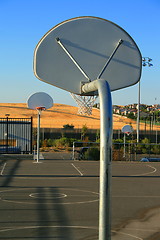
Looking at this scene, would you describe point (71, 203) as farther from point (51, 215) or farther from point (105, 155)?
point (105, 155)

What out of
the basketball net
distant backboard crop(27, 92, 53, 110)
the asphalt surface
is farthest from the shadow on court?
distant backboard crop(27, 92, 53, 110)

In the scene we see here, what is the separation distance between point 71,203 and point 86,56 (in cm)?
851

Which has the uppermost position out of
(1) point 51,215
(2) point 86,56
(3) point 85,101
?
(3) point 85,101

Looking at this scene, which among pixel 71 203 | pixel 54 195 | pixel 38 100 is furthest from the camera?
pixel 38 100

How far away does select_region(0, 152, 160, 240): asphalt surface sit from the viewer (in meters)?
11.4

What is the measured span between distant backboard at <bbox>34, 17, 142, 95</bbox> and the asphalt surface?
15.0ft

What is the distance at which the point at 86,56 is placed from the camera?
753cm

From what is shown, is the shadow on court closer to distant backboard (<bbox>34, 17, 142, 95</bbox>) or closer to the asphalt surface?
the asphalt surface

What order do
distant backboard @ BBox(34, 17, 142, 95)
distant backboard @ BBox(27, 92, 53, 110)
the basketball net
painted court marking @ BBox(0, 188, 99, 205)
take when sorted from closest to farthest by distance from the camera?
distant backboard @ BBox(34, 17, 142, 95), painted court marking @ BBox(0, 188, 99, 205), the basketball net, distant backboard @ BBox(27, 92, 53, 110)

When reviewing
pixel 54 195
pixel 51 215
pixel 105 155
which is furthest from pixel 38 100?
pixel 105 155

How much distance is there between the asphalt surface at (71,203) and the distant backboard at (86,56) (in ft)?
15.0

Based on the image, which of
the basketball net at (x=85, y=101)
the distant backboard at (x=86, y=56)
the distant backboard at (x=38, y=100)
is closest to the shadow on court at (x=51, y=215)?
the basketball net at (x=85, y=101)

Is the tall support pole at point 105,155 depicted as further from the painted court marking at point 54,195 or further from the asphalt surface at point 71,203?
the painted court marking at point 54,195

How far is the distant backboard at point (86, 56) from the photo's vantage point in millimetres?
7379
